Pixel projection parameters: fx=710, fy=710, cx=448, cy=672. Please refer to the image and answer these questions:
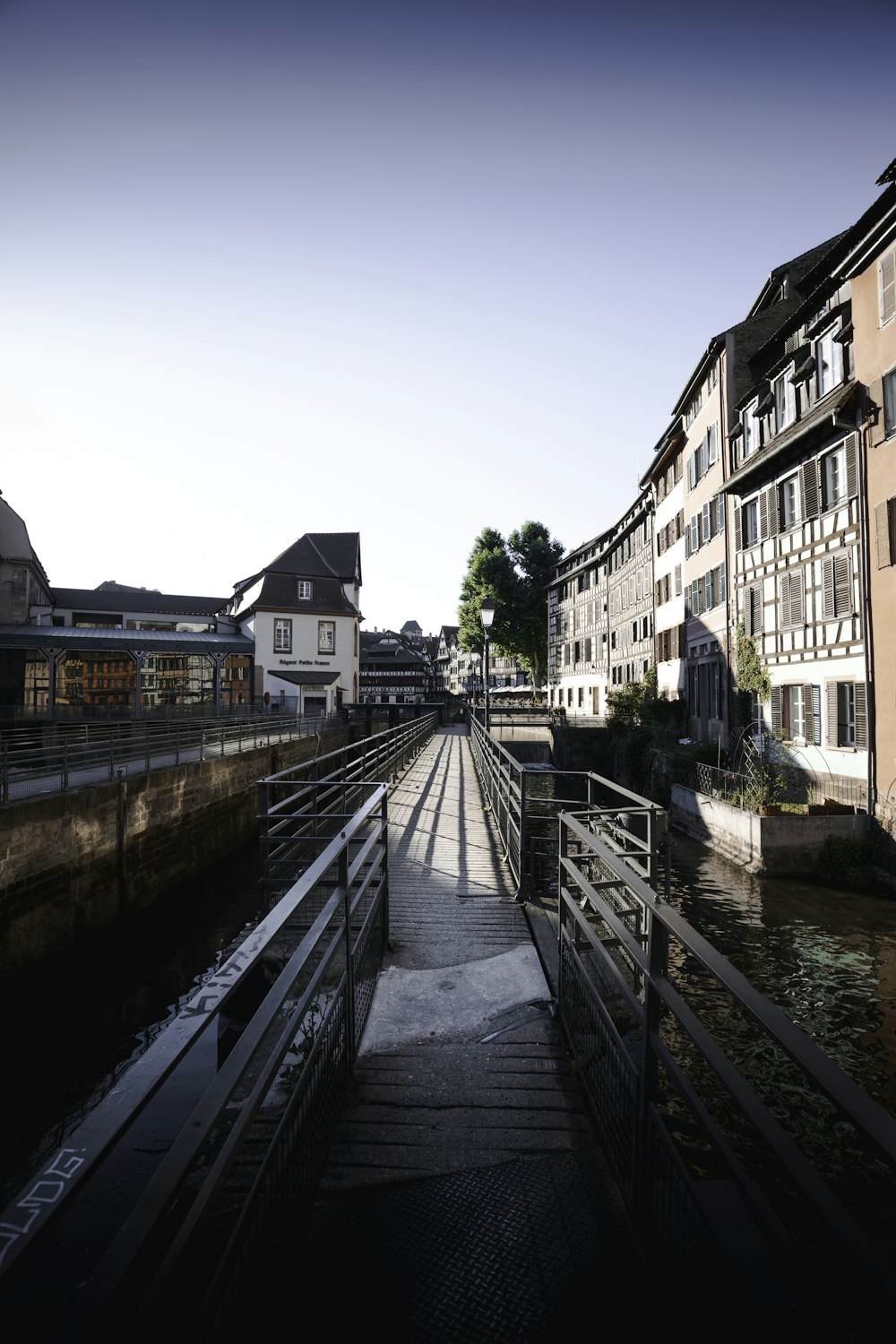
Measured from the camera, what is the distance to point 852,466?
16578 millimetres

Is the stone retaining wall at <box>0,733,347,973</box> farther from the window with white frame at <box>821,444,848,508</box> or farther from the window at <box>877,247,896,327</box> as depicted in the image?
the window at <box>877,247,896,327</box>

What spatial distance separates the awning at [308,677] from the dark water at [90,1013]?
108 feet

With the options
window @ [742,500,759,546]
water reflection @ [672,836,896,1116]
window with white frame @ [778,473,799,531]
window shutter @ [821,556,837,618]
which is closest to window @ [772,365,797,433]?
window with white frame @ [778,473,799,531]

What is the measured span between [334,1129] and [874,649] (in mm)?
15930

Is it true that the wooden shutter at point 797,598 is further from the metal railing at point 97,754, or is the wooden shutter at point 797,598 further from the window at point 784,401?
the metal railing at point 97,754

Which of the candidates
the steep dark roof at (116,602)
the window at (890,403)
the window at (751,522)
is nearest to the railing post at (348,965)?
the window at (890,403)

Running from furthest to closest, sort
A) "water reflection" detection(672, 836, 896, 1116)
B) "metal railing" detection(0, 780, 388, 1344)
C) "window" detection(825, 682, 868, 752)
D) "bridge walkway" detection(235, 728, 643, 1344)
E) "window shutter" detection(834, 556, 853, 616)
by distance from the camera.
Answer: "window shutter" detection(834, 556, 853, 616) → "window" detection(825, 682, 868, 752) → "water reflection" detection(672, 836, 896, 1116) → "bridge walkway" detection(235, 728, 643, 1344) → "metal railing" detection(0, 780, 388, 1344)

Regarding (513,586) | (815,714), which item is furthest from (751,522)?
(513,586)

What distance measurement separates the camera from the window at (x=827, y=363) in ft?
57.8

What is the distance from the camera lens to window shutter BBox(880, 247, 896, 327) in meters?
14.9

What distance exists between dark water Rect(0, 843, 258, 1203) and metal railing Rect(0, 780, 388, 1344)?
1085 mm

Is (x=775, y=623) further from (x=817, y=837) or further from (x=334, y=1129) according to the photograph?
(x=334, y=1129)

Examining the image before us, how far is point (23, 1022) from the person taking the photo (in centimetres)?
855

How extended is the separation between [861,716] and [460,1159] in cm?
1590
